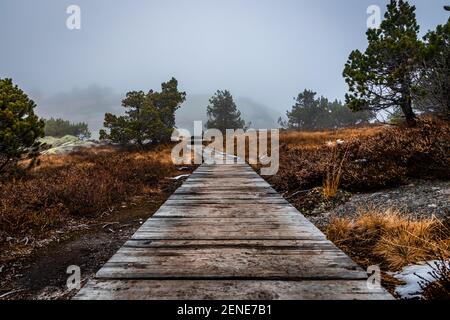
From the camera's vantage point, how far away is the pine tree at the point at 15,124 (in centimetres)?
752

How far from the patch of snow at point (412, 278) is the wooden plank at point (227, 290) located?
787 millimetres

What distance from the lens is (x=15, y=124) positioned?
25.0 ft

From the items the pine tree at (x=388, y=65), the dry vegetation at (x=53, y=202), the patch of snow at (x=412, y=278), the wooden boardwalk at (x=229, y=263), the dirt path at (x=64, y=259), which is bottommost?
the dirt path at (x=64, y=259)

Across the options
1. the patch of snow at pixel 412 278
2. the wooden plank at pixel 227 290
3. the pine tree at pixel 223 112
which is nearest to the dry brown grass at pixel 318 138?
the patch of snow at pixel 412 278

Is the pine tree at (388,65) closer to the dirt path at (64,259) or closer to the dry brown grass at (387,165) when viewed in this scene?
the dry brown grass at (387,165)

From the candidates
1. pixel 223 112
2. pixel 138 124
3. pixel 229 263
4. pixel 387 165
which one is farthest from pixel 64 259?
pixel 223 112

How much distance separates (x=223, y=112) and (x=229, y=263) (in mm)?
42610

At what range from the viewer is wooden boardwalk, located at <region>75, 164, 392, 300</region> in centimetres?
158

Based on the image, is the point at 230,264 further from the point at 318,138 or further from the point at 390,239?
the point at 318,138

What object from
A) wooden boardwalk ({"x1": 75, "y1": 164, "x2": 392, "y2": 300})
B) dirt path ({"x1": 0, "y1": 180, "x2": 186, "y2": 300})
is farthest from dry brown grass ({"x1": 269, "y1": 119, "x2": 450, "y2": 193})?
dirt path ({"x1": 0, "y1": 180, "x2": 186, "y2": 300})

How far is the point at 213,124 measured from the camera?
4309 cm
